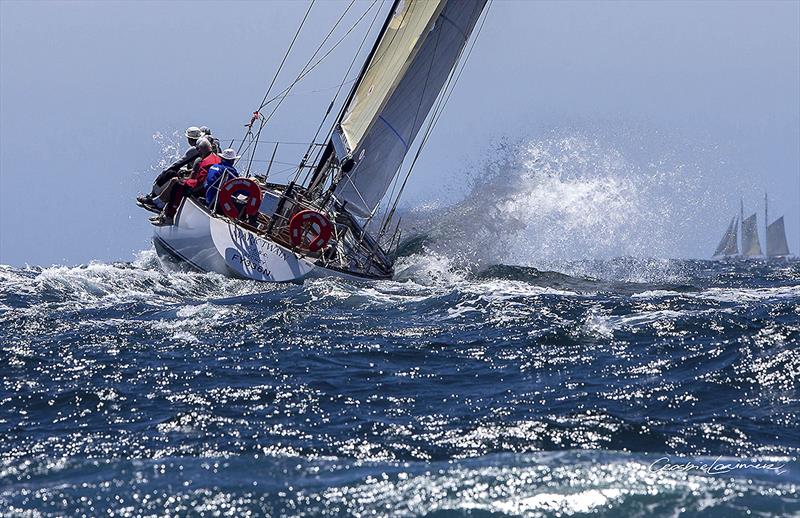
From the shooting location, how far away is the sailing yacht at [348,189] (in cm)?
1764

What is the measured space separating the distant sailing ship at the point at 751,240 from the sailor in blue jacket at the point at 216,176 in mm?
71521

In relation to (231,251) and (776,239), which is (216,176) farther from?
(776,239)

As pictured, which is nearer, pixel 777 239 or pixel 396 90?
pixel 396 90

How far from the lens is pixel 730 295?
53.5 ft

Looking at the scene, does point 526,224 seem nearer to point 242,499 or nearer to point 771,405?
point 771,405

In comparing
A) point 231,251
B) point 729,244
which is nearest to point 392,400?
point 231,251

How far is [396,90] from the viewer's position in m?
20.7

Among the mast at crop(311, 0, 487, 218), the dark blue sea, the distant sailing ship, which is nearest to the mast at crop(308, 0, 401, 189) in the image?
the mast at crop(311, 0, 487, 218)

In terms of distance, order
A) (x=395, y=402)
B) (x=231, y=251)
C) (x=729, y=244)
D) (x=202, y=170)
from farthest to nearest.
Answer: (x=729, y=244), (x=202, y=170), (x=231, y=251), (x=395, y=402)

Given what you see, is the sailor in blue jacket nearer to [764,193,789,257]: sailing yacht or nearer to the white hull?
the white hull

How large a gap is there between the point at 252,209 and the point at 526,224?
903 centimetres

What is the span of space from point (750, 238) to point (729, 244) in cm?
440

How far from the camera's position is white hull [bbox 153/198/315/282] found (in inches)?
683

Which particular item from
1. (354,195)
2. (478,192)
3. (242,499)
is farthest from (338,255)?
(242,499)
